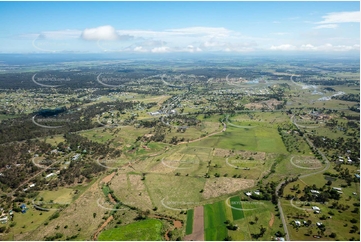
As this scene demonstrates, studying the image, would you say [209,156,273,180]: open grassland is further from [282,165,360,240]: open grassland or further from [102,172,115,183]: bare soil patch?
[102,172,115,183]: bare soil patch

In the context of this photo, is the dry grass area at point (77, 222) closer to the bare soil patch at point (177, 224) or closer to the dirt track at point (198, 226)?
the bare soil patch at point (177, 224)

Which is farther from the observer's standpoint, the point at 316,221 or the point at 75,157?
the point at 75,157

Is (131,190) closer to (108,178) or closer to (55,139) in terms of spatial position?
(108,178)

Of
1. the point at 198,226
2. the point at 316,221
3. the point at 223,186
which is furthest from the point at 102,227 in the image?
the point at 316,221

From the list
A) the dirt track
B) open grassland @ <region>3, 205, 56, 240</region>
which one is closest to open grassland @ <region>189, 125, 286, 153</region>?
the dirt track

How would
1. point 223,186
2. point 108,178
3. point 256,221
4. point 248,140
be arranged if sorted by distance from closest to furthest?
point 256,221
point 223,186
point 108,178
point 248,140

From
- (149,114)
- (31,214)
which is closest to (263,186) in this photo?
(31,214)

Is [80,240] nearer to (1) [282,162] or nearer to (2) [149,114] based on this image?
(1) [282,162]

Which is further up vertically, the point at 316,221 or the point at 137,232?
the point at 316,221
